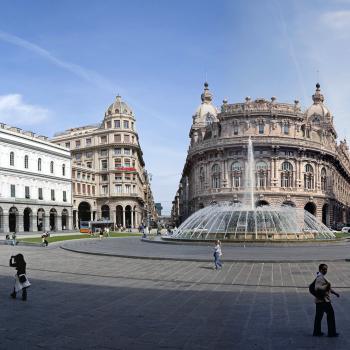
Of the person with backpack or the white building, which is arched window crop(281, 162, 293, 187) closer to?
the white building

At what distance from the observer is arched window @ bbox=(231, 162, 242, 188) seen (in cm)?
7594

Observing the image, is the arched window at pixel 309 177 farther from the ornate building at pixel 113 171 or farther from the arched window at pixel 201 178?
the ornate building at pixel 113 171

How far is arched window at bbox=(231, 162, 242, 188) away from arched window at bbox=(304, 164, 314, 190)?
1217 centimetres

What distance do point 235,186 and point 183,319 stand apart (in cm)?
6685

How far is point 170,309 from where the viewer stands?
11.3m

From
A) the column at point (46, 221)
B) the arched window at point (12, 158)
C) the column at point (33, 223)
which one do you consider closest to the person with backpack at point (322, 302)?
the arched window at point (12, 158)

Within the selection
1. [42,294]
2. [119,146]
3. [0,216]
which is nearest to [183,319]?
[42,294]

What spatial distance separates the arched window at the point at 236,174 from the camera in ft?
249

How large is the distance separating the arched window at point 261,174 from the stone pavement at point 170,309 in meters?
55.5

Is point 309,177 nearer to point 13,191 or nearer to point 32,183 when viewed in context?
point 32,183

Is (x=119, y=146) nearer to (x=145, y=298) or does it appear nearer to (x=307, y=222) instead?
(x=307, y=222)

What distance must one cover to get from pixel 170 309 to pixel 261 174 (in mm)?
65653

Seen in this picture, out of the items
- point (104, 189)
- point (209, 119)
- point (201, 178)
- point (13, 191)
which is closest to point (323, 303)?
point (13, 191)

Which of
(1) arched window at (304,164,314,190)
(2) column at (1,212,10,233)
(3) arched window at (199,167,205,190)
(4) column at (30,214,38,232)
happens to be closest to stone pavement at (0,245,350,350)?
(2) column at (1,212,10,233)
